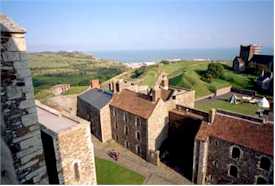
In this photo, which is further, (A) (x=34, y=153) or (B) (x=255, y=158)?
(B) (x=255, y=158)

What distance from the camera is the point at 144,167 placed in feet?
62.9

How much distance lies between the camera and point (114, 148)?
22.6m

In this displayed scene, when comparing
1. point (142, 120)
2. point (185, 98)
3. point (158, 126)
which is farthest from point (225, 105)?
point (142, 120)

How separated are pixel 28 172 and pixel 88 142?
6.85 meters

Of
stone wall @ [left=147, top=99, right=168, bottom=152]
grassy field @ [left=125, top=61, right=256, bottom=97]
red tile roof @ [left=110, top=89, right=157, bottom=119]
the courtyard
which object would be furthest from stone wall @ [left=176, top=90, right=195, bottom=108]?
grassy field @ [left=125, top=61, right=256, bottom=97]

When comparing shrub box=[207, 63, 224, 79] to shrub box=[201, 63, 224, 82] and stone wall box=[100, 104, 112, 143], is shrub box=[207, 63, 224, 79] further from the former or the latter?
stone wall box=[100, 104, 112, 143]

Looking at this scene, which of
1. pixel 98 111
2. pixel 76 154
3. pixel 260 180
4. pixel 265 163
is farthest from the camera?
pixel 98 111

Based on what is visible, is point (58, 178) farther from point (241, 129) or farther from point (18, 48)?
point (241, 129)

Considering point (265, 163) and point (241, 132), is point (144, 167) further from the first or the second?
point (265, 163)

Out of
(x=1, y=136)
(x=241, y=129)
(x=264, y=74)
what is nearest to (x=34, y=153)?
(x=1, y=136)

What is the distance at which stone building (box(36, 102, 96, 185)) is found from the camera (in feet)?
33.0

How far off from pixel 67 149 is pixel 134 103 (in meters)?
11.6

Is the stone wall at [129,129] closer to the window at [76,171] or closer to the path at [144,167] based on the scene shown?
the path at [144,167]

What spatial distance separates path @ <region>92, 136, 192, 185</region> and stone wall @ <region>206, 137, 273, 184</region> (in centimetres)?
234
